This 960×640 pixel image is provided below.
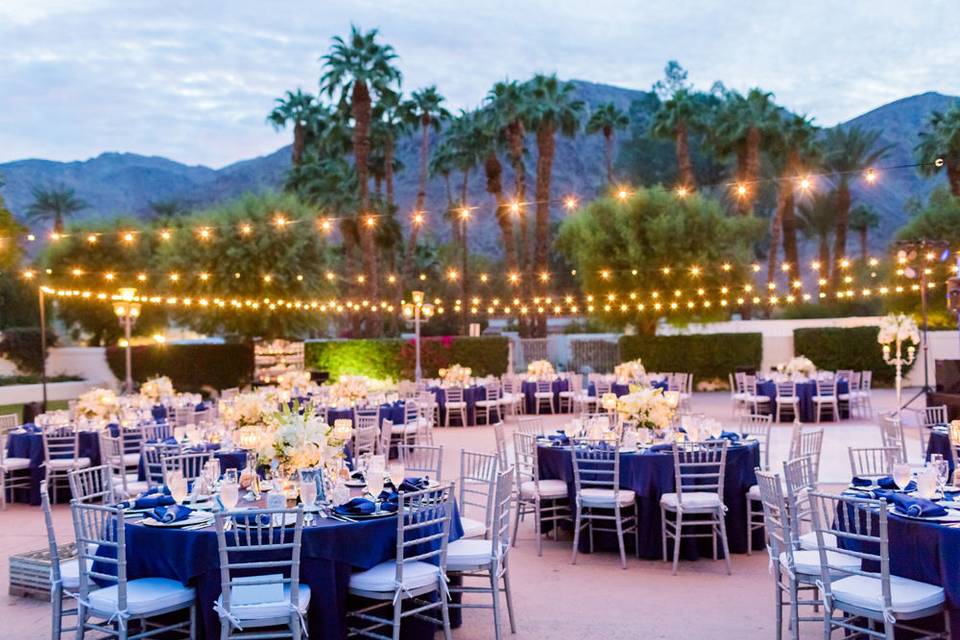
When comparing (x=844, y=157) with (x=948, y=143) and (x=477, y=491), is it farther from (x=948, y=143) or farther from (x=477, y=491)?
(x=477, y=491)

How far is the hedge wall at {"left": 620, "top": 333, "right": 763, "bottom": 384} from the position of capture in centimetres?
2677

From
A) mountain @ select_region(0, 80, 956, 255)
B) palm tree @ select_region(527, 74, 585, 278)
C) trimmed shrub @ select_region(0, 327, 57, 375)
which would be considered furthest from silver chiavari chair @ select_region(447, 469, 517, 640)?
mountain @ select_region(0, 80, 956, 255)

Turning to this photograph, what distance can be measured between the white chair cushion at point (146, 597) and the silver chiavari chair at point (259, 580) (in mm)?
283

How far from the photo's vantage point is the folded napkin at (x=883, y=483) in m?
5.74

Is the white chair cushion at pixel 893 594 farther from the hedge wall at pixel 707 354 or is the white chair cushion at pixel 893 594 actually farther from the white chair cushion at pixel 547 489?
the hedge wall at pixel 707 354

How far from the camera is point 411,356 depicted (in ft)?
84.8

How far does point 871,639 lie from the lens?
520cm

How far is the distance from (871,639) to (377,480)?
2.94 m

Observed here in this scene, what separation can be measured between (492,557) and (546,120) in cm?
2731

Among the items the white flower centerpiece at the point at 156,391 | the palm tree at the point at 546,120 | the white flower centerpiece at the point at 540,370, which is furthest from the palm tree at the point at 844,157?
the white flower centerpiece at the point at 156,391

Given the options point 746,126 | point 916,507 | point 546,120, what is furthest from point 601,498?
point 746,126

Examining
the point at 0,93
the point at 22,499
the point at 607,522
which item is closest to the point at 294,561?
the point at 607,522

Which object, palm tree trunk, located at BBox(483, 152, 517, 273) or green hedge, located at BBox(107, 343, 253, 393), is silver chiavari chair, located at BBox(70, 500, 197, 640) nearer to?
green hedge, located at BBox(107, 343, 253, 393)

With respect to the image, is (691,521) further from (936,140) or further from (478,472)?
(936,140)
